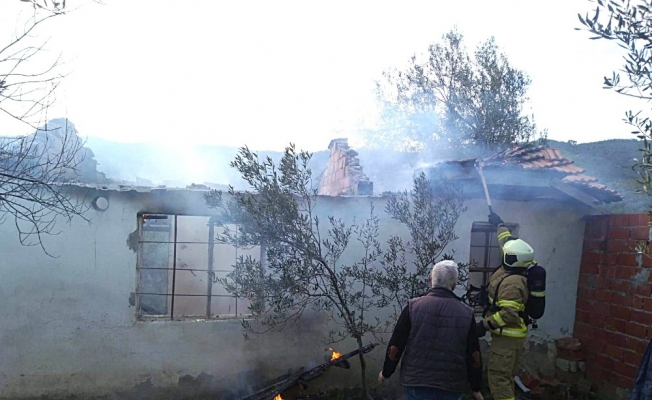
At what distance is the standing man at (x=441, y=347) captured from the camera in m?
3.82

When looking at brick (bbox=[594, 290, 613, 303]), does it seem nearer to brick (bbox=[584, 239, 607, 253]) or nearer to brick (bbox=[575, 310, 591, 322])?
brick (bbox=[575, 310, 591, 322])

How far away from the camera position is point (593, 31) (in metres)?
2.74

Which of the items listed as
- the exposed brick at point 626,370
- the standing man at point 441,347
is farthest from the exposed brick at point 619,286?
the standing man at point 441,347

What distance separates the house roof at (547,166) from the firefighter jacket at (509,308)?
1.94 metres

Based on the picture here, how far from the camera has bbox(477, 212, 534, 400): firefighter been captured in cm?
491

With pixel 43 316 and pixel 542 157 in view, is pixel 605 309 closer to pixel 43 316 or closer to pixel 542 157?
pixel 542 157

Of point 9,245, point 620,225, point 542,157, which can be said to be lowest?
point 9,245

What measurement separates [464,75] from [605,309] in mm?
8370

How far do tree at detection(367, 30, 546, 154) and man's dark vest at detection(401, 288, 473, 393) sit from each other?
9.72m

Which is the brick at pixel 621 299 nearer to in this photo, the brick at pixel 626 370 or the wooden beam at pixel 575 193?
the brick at pixel 626 370

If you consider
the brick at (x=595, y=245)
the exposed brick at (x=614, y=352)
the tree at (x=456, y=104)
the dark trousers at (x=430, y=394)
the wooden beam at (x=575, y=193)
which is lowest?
the exposed brick at (x=614, y=352)

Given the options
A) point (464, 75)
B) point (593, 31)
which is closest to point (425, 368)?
point (593, 31)

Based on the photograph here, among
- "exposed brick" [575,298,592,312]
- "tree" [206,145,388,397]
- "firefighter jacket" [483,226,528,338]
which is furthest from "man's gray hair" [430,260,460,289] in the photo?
"exposed brick" [575,298,592,312]

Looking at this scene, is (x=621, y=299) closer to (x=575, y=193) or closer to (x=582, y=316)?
(x=582, y=316)
